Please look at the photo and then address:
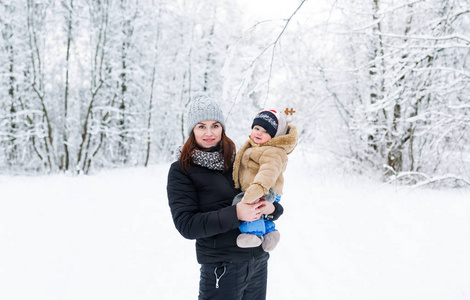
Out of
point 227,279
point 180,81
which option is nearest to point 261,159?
point 227,279

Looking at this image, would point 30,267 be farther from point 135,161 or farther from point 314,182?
point 135,161

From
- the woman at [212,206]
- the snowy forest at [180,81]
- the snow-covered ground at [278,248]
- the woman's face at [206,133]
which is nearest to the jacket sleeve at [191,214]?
the woman at [212,206]

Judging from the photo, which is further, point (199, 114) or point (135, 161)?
point (135, 161)

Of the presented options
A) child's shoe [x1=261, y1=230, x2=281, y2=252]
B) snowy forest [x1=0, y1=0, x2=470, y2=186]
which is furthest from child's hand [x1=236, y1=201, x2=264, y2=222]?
snowy forest [x1=0, y1=0, x2=470, y2=186]

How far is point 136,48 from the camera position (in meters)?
12.1

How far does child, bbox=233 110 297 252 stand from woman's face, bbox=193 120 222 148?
0.60 feet

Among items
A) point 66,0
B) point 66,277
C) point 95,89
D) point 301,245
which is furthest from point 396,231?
point 66,0

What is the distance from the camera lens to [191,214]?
1.57 m

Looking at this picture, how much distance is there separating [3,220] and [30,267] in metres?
2.02

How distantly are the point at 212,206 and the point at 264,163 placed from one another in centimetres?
39

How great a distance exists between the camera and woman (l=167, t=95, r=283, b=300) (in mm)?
1544

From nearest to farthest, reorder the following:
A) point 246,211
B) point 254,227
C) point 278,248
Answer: point 246,211
point 254,227
point 278,248

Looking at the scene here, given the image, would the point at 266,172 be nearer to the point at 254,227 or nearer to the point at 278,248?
the point at 254,227

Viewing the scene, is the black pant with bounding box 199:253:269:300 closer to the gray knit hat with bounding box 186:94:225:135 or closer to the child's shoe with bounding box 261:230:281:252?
the child's shoe with bounding box 261:230:281:252
